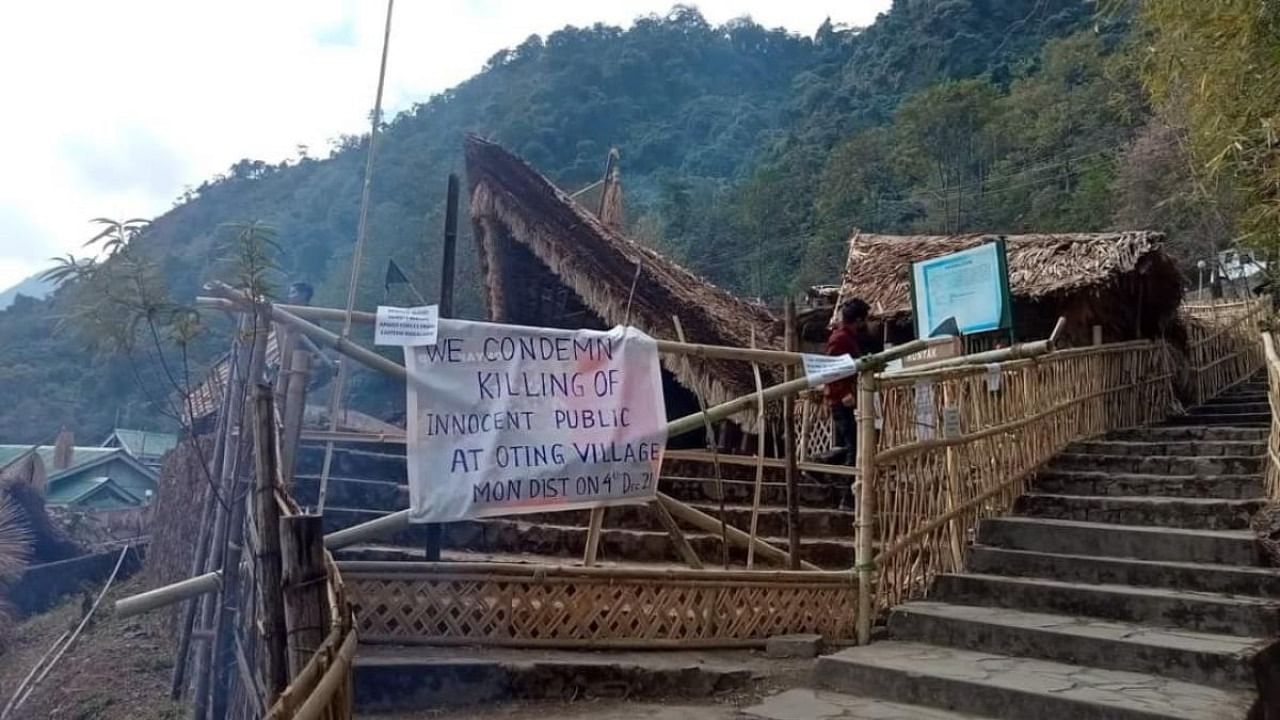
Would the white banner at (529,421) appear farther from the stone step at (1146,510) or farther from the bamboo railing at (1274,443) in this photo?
the bamboo railing at (1274,443)

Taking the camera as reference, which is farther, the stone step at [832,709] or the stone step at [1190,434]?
the stone step at [1190,434]

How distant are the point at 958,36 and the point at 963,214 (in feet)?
44.1

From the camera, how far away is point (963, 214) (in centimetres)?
2512

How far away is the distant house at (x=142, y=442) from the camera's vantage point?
1005 inches

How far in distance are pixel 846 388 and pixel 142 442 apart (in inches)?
978

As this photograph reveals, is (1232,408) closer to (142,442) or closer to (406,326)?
(406,326)

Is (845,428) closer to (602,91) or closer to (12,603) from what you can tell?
(12,603)

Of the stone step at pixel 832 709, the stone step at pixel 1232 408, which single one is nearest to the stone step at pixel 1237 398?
the stone step at pixel 1232 408

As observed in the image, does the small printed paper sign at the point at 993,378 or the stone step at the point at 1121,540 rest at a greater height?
the small printed paper sign at the point at 993,378

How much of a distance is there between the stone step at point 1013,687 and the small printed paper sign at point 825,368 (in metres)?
1.43

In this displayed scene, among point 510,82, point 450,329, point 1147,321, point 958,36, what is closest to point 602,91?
point 510,82

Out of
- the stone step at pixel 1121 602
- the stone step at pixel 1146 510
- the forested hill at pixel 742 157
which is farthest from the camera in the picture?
the forested hill at pixel 742 157

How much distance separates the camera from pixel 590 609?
4629 mm

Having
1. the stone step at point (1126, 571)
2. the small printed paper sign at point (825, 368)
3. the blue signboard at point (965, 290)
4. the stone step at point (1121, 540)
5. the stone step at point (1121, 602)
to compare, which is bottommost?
the stone step at point (1121, 602)
